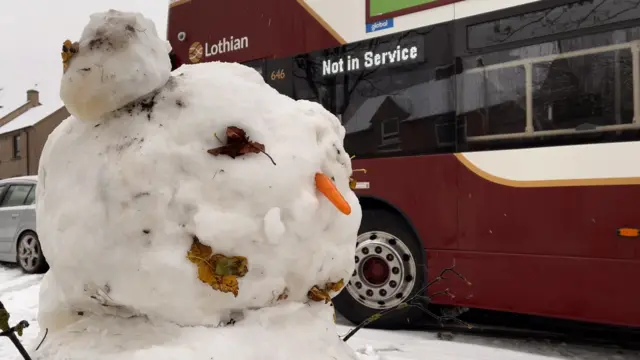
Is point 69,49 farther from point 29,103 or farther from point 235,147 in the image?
point 29,103

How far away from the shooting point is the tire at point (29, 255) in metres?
8.80

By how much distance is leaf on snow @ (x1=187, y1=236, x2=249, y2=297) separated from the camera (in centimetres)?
145

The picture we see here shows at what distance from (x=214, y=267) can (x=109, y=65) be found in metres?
0.64

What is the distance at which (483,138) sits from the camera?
14.1ft

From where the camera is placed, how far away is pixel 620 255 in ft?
12.3

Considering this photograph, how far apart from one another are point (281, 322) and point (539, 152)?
3097 mm

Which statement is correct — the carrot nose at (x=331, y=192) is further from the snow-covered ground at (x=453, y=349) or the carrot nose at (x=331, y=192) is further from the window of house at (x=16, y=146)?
the window of house at (x=16, y=146)

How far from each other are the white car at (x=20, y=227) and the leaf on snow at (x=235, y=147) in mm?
8517

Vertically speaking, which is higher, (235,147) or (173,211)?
(235,147)

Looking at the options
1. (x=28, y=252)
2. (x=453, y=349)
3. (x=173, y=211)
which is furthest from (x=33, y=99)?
(x=173, y=211)

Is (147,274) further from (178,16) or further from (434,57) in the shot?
(178,16)

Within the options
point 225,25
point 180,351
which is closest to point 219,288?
point 180,351

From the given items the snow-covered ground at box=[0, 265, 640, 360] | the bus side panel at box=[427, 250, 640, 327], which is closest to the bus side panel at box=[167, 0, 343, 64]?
the bus side panel at box=[427, 250, 640, 327]

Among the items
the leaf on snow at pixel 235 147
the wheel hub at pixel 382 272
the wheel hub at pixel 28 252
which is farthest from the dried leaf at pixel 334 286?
the wheel hub at pixel 28 252
